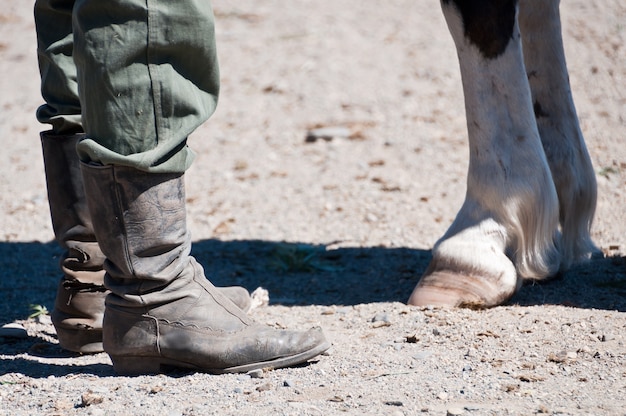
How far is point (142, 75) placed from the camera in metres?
1.80

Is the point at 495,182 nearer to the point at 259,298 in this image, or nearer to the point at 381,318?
the point at 381,318

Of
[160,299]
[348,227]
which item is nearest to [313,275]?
[348,227]

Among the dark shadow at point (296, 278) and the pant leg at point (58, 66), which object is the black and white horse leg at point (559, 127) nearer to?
the dark shadow at point (296, 278)

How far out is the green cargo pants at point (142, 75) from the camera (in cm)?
177

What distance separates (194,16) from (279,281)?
4.43 ft

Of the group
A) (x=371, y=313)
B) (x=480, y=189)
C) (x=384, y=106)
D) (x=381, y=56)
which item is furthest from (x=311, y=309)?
(x=381, y=56)

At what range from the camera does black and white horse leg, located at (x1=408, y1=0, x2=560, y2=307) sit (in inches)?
96.3

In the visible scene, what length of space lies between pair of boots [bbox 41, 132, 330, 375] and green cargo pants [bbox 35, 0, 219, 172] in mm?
61

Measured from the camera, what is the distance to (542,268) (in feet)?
8.35

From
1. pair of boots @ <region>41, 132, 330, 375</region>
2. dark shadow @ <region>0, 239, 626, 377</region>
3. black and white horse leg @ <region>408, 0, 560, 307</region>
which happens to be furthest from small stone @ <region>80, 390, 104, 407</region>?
black and white horse leg @ <region>408, 0, 560, 307</region>

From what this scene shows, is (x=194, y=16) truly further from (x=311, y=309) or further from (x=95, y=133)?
(x=311, y=309)

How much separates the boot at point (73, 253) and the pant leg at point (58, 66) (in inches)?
1.7

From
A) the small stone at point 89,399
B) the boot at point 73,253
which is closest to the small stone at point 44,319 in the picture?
the boot at point 73,253

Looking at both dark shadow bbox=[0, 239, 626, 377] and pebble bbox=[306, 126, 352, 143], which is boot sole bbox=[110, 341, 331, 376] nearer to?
dark shadow bbox=[0, 239, 626, 377]
